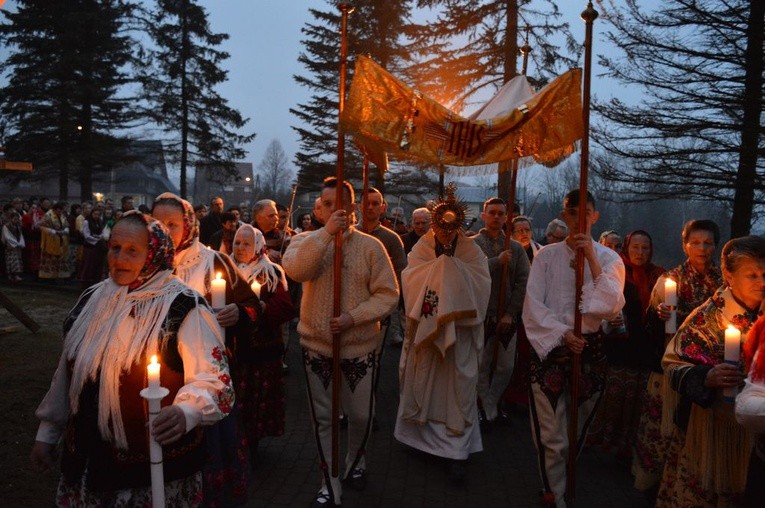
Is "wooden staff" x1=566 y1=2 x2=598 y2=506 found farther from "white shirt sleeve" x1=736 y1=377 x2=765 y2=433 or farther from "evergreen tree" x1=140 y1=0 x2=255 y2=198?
"evergreen tree" x1=140 y1=0 x2=255 y2=198

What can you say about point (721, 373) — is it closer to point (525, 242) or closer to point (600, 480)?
point (600, 480)

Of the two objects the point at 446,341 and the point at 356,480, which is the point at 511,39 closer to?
the point at 446,341

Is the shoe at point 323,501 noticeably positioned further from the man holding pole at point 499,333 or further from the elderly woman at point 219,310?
the man holding pole at point 499,333

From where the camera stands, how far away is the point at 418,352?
17.9 ft

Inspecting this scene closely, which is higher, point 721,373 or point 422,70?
point 422,70

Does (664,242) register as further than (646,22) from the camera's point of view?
Yes

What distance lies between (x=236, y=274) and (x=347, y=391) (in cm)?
128

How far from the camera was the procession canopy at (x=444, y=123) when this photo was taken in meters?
4.54

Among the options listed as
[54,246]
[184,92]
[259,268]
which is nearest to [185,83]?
[184,92]

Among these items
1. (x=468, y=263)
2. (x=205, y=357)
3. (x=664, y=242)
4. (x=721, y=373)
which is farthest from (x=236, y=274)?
(x=664, y=242)

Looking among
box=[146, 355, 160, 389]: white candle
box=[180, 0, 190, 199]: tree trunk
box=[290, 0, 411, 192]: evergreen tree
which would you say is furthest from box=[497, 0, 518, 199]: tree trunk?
box=[180, 0, 190, 199]: tree trunk

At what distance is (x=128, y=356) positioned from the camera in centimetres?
256

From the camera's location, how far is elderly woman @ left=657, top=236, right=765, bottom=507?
130 inches

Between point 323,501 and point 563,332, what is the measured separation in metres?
2.22
